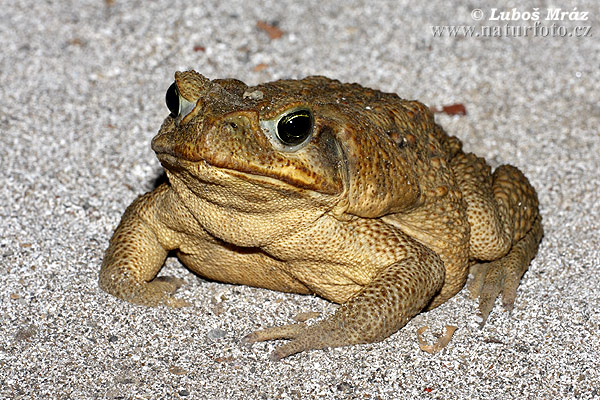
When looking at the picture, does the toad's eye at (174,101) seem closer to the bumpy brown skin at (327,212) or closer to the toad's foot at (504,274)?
the bumpy brown skin at (327,212)

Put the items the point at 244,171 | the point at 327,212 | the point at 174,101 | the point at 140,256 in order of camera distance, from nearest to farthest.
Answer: the point at 244,171 < the point at 174,101 < the point at 327,212 < the point at 140,256

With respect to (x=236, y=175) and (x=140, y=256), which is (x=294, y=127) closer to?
(x=236, y=175)

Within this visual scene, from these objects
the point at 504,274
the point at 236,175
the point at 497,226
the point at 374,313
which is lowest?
→ the point at 504,274

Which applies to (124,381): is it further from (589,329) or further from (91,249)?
(589,329)

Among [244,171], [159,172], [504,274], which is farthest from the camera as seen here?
[159,172]

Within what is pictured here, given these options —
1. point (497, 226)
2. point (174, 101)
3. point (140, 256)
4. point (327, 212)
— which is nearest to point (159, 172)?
point (140, 256)

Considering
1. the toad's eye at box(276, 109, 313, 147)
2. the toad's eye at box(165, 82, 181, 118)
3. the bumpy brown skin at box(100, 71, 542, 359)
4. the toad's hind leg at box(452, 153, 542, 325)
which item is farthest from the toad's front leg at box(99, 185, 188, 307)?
the toad's hind leg at box(452, 153, 542, 325)

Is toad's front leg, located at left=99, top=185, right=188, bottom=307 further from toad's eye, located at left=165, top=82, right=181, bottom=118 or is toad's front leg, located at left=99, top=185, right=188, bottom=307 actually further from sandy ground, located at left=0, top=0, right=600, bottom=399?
toad's eye, located at left=165, top=82, right=181, bottom=118
